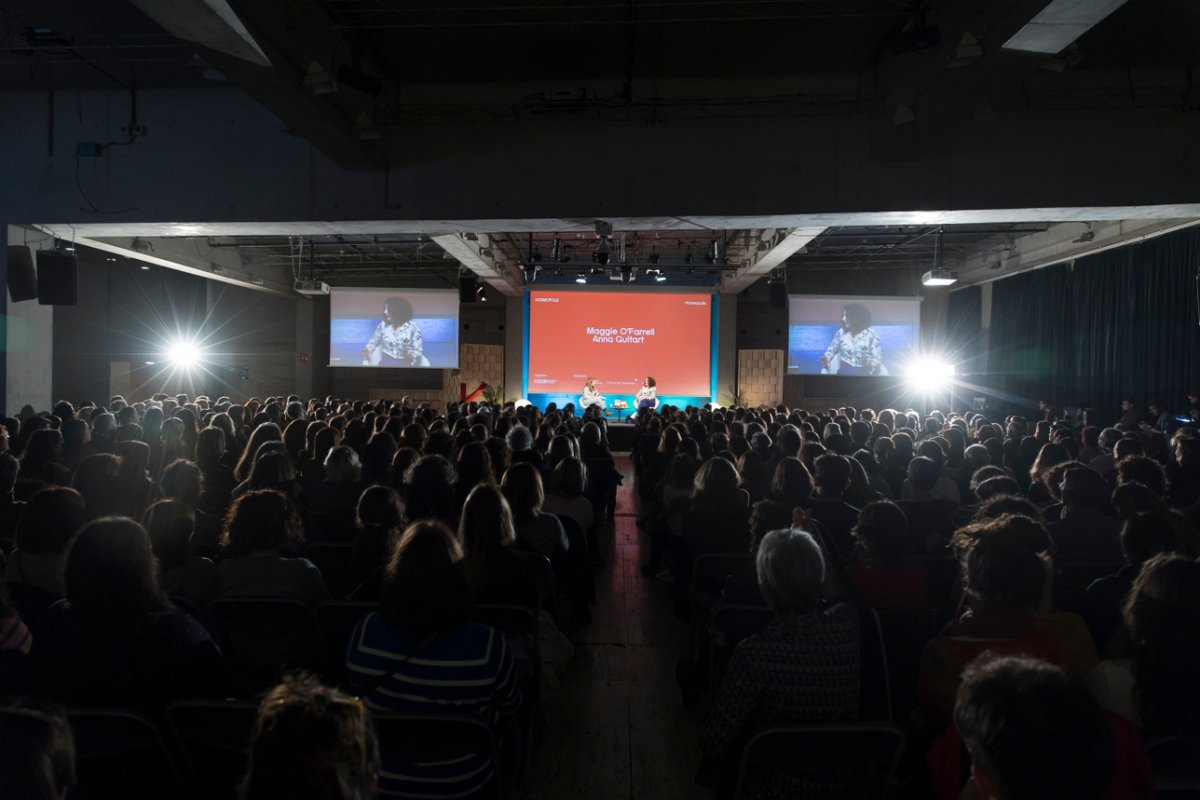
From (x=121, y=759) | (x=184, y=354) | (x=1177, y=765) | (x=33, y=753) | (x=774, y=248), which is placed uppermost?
(x=774, y=248)

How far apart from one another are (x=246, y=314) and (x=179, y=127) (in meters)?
13.5

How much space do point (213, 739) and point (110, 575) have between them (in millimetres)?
555

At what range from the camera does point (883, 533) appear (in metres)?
2.95

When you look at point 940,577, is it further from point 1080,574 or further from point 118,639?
point 118,639

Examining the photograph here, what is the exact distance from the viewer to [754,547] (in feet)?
12.6

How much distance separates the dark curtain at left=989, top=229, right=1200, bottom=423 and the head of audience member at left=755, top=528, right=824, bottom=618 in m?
11.7

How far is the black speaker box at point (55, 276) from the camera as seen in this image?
7.95 m

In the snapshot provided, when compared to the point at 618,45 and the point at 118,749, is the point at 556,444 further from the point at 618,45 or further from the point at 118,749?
the point at 118,749

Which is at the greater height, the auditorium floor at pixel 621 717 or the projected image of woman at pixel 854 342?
the projected image of woman at pixel 854 342

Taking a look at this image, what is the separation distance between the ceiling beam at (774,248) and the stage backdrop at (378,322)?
6.93 meters

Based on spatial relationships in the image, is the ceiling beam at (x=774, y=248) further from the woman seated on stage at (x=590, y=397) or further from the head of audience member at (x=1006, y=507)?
the head of audience member at (x=1006, y=507)

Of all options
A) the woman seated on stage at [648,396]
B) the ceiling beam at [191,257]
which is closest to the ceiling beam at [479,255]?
the woman seated on stage at [648,396]

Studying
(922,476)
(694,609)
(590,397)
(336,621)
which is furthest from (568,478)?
(590,397)

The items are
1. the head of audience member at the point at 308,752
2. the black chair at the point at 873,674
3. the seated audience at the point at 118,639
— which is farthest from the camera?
the black chair at the point at 873,674
